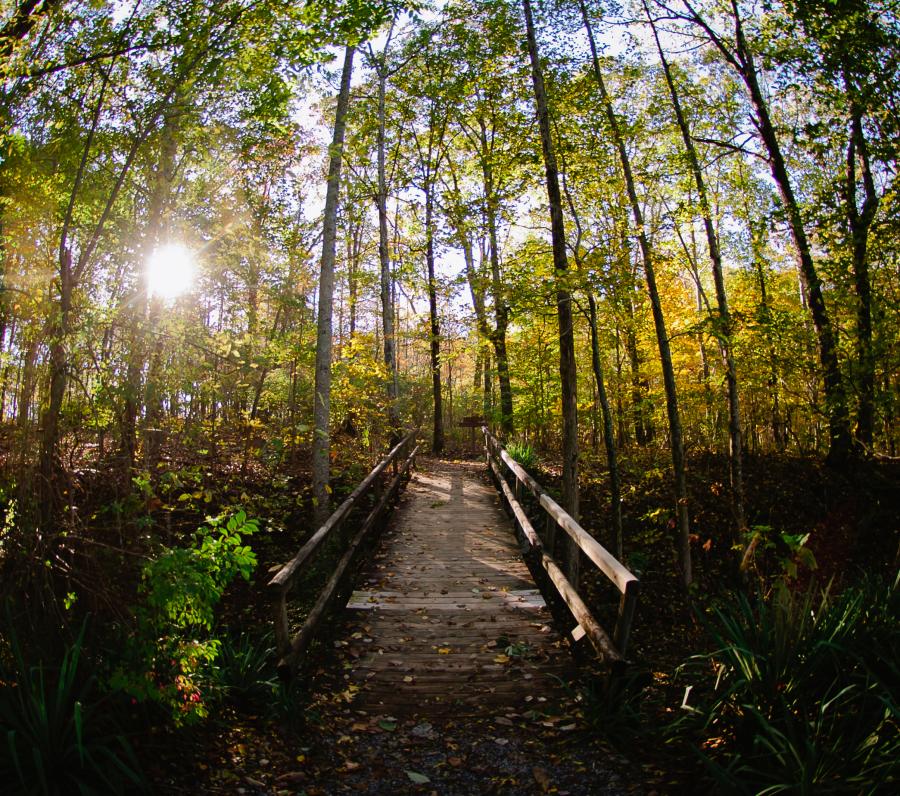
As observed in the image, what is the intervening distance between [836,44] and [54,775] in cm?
1322

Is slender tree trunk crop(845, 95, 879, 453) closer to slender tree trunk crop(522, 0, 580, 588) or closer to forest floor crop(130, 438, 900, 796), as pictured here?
slender tree trunk crop(522, 0, 580, 588)

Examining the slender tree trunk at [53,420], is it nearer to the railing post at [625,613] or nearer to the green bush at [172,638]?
the green bush at [172,638]

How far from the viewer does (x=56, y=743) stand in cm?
236

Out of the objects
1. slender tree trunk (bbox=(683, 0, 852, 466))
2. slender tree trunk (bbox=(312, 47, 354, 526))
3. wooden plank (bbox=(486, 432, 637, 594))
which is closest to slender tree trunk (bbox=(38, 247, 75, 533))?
wooden plank (bbox=(486, 432, 637, 594))

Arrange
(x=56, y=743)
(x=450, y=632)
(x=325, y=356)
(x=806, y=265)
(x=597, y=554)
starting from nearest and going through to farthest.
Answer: (x=56, y=743), (x=597, y=554), (x=450, y=632), (x=325, y=356), (x=806, y=265)

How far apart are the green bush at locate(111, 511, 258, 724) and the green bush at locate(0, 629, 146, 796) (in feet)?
0.68

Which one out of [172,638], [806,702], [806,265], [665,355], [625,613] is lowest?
[806,702]

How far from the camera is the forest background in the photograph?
3.25 meters

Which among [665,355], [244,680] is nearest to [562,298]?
[665,355]

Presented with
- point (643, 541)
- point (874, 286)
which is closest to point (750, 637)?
point (643, 541)

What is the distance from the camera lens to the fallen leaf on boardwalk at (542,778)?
2807 mm

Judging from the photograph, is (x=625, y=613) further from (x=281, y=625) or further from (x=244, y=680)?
(x=244, y=680)

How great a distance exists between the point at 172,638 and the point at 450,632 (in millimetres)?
2655

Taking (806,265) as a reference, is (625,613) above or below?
below
